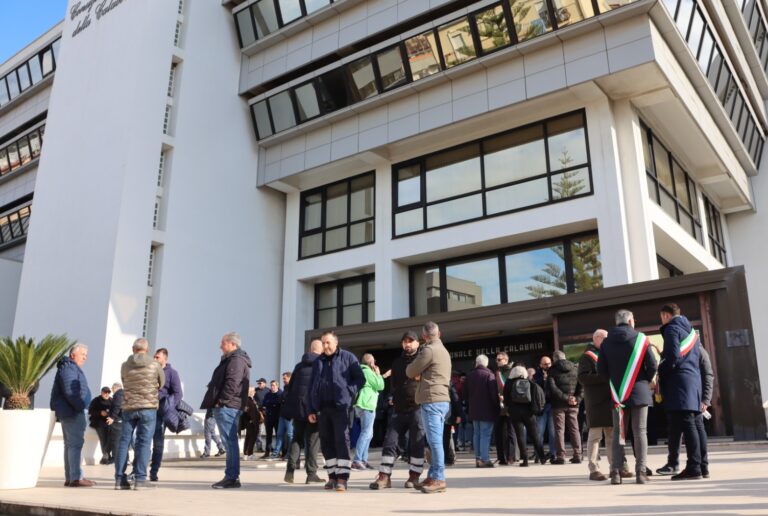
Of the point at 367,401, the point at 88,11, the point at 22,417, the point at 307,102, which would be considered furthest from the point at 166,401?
the point at 88,11

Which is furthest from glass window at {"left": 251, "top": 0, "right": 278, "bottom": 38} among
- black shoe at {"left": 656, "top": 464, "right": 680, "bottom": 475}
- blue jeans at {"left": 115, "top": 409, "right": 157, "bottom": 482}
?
black shoe at {"left": 656, "top": 464, "right": 680, "bottom": 475}

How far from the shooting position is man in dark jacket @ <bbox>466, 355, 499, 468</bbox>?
10461 mm

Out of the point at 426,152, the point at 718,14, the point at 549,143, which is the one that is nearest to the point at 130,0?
the point at 426,152

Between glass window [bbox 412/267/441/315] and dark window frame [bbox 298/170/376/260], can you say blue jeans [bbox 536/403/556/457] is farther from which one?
dark window frame [bbox 298/170/376/260]

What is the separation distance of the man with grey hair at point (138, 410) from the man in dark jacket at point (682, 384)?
5.92 metres

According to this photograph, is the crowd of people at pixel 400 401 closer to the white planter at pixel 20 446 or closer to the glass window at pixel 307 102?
the white planter at pixel 20 446

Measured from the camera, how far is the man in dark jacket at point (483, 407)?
34.3ft

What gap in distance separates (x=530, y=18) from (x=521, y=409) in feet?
34.1

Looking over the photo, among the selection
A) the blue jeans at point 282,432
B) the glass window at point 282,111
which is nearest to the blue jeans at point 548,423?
the blue jeans at point 282,432

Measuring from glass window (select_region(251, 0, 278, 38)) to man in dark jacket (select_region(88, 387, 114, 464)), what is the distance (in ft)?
44.1

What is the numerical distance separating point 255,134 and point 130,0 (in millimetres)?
5877

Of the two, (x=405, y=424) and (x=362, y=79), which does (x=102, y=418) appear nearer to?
(x=405, y=424)

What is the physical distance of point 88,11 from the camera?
23703mm

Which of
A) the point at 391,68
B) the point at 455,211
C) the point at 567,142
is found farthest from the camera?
the point at 391,68
